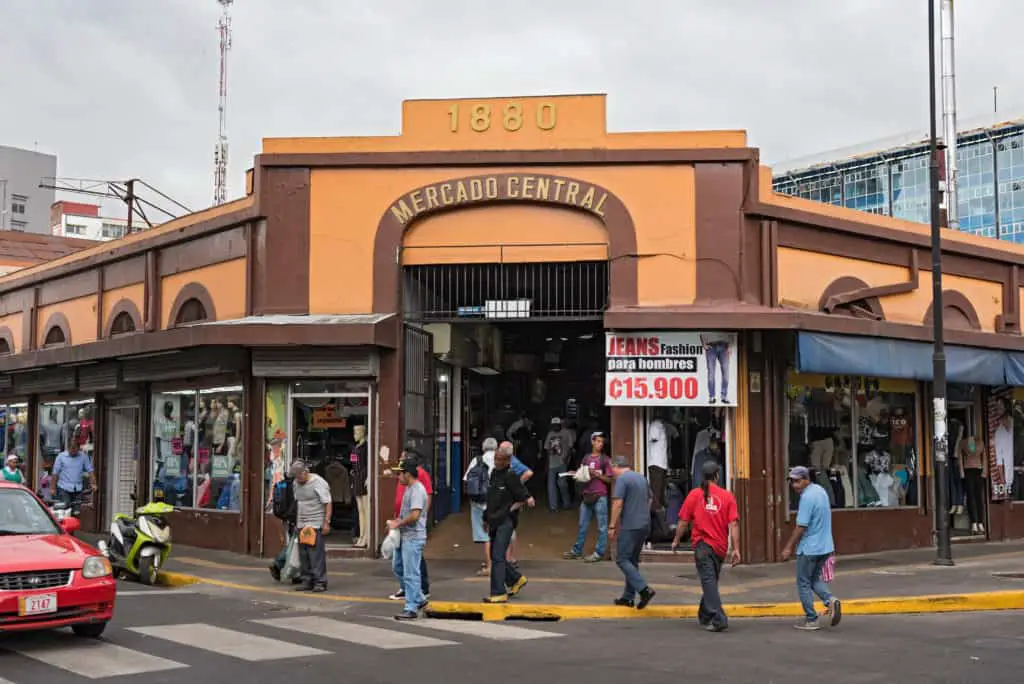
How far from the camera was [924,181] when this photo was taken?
9494cm

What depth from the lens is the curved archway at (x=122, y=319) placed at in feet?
71.1

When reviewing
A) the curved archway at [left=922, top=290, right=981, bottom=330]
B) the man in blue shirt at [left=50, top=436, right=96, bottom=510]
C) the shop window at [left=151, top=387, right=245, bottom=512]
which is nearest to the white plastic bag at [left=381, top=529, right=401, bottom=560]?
the shop window at [left=151, top=387, right=245, bottom=512]

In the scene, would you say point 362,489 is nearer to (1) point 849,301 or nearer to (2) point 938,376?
(1) point 849,301

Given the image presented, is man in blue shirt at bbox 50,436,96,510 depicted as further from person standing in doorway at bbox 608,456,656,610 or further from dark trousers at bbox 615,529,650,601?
dark trousers at bbox 615,529,650,601

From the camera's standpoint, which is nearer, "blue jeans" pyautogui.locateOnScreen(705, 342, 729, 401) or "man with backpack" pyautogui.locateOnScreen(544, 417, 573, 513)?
"blue jeans" pyautogui.locateOnScreen(705, 342, 729, 401)

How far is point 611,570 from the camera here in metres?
15.6

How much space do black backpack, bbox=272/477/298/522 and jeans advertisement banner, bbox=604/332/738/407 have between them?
500cm

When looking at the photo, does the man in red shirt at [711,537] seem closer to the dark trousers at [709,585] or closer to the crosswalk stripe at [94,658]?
the dark trousers at [709,585]

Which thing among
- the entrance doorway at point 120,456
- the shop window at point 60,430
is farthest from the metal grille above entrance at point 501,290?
the shop window at point 60,430

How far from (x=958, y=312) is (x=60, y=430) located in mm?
19308

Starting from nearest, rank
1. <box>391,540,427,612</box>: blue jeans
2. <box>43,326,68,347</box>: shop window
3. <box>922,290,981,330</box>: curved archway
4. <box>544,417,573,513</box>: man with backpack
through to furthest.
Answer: <box>391,540,427,612</box>: blue jeans → <box>544,417,573,513</box>: man with backpack → <box>922,290,981,330</box>: curved archway → <box>43,326,68,347</box>: shop window

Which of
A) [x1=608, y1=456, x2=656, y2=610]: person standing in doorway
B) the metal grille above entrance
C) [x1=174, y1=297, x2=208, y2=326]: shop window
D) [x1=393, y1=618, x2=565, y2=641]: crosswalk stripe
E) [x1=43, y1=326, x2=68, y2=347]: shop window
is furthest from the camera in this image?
[x1=43, y1=326, x2=68, y2=347]: shop window

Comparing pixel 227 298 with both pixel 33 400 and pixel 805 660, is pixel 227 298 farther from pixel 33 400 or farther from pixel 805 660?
pixel 805 660

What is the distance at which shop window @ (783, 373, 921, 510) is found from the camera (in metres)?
17.8
